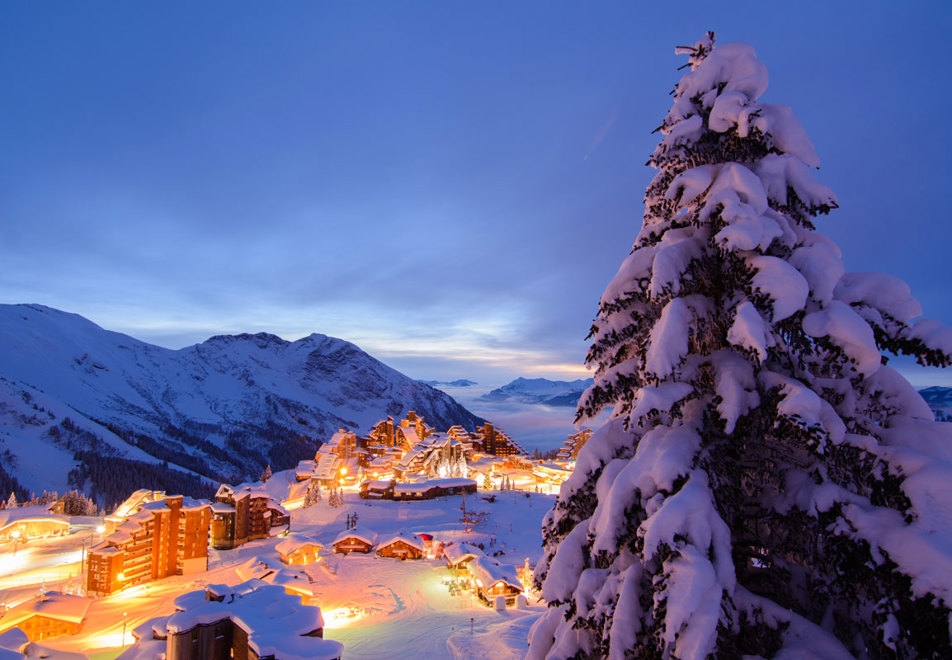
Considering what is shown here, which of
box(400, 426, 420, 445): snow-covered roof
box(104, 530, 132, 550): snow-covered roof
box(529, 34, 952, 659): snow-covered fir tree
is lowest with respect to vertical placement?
box(104, 530, 132, 550): snow-covered roof

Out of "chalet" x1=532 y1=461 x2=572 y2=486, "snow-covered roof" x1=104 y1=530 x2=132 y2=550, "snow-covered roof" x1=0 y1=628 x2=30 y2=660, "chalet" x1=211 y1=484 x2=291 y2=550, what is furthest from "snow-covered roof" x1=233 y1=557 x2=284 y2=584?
"chalet" x1=532 y1=461 x2=572 y2=486

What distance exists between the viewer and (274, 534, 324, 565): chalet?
36938mm

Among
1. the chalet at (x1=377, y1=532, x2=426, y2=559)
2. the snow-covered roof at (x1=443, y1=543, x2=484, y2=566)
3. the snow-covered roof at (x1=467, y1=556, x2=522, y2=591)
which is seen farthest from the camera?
the chalet at (x1=377, y1=532, x2=426, y2=559)

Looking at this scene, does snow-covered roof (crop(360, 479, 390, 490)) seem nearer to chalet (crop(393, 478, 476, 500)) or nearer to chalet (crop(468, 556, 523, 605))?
chalet (crop(393, 478, 476, 500))

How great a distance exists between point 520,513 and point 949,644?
181ft

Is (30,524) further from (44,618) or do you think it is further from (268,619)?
(268,619)

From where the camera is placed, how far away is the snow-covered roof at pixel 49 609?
2565cm

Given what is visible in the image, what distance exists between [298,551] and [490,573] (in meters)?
16.1

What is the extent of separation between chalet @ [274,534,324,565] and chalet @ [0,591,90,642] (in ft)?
41.8

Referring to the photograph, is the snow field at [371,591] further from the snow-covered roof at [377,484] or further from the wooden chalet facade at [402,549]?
the snow-covered roof at [377,484]

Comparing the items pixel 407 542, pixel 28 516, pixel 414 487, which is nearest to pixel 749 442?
pixel 407 542

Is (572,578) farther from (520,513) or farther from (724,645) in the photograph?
(520,513)

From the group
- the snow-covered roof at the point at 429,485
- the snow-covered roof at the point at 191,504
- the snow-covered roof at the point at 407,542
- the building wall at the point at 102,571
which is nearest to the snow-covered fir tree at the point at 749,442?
the snow-covered roof at the point at 407,542

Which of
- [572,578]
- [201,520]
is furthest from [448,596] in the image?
[572,578]
